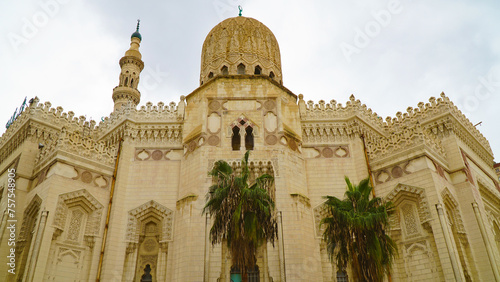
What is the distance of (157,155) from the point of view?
77.2 feet

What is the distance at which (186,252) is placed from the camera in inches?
745

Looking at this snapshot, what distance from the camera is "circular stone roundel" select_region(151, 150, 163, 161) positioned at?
23406 millimetres

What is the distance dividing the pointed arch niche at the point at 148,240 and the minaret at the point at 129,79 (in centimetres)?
1736

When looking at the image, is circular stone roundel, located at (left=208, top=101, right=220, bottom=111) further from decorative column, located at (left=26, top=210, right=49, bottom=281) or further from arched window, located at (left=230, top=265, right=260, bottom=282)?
decorative column, located at (left=26, top=210, right=49, bottom=281)

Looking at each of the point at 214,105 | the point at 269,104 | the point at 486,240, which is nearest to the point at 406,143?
the point at 486,240

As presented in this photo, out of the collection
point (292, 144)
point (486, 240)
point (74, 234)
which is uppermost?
point (292, 144)

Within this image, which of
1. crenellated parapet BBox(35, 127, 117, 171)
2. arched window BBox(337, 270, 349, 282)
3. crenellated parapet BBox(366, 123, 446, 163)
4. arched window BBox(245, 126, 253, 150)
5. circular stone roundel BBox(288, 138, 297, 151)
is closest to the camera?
arched window BBox(337, 270, 349, 282)

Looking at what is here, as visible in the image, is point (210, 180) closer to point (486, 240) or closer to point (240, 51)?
point (240, 51)

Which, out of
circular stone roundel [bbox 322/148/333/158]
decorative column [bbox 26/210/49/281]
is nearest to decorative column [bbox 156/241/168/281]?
decorative column [bbox 26/210/49/281]

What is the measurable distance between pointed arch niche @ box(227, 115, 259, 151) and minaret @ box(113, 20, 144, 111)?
56.6ft

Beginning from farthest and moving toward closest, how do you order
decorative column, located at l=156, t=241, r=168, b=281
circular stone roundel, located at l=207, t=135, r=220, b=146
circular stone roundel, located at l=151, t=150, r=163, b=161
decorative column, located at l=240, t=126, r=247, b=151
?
1. circular stone roundel, located at l=151, t=150, r=163, b=161
2. circular stone roundel, located at l=207, t=135, r=220, b=146
3. decorative column, located at l=240, t=126, r=247, b=151
4. decorative column, located at l=156, t=241, r=168, b=281

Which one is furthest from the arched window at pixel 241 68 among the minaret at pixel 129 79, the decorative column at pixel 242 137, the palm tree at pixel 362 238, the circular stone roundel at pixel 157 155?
the minaret at pixel 129 79

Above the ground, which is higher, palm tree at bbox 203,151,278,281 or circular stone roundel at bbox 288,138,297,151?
circular stone roundel at bbox 288,138,297,151

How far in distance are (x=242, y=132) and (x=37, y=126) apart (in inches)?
524
